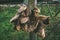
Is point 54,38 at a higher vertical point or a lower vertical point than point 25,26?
lower

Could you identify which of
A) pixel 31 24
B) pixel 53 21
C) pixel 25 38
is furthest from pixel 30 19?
pixel 53 21

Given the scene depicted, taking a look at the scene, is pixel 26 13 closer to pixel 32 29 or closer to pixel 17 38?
pixel 32 29

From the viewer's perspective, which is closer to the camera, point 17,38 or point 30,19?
point 30,19

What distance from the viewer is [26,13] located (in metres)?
0.89

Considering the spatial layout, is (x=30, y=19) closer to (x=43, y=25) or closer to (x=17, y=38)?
→ (x=43, y=25)

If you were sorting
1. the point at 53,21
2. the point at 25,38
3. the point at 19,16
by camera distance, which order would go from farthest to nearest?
1. the point at 53,21
2. the point at 25,38
3. the point at 19,16

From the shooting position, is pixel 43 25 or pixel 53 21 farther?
pixel 53 21

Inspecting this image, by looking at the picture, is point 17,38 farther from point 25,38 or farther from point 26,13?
point 26,13

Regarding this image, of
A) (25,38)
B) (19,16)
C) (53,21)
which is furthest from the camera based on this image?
(53,21)

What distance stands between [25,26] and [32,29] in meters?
0.03

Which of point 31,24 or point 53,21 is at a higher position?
point 31,24

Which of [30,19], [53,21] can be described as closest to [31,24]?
[30,19]

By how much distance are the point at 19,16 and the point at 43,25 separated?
0.34ft

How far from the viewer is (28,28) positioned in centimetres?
89
